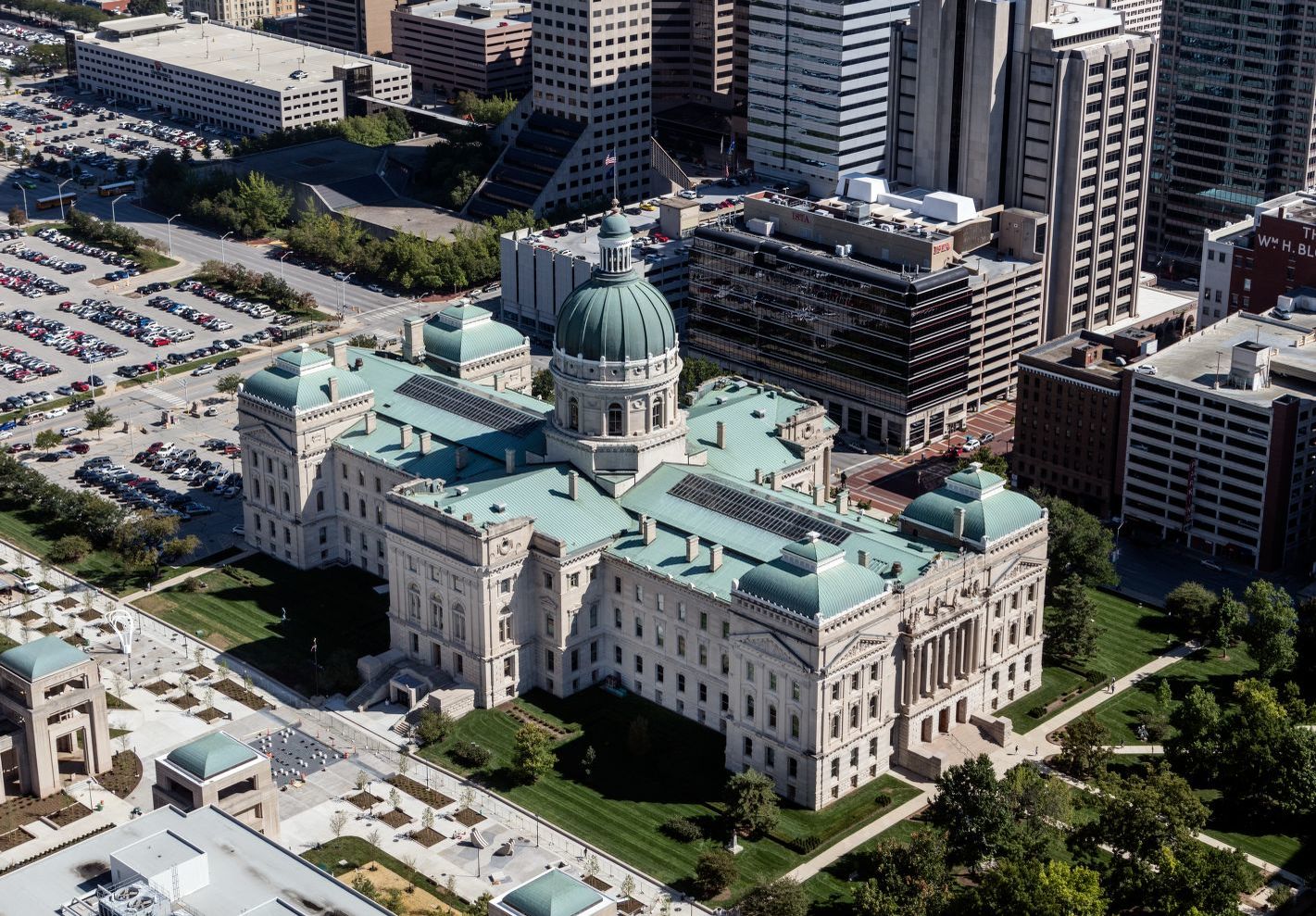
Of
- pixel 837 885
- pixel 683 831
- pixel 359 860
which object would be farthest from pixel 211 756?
pixel 837 885

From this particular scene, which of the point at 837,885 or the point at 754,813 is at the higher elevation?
the point at 754,813

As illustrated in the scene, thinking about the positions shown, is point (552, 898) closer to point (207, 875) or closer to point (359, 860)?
point (207, 875)

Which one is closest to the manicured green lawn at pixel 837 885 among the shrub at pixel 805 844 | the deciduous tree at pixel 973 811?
the shrub at pixel 805 844

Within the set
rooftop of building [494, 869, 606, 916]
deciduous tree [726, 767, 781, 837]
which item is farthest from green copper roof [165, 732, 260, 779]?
deciduous tree [726, 767, 781, 837]

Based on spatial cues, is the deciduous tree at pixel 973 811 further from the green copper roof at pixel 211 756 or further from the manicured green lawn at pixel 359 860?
the green copper roof at pixel 211 756

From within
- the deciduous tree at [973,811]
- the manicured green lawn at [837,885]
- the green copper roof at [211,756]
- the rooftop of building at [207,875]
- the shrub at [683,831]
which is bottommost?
the manicured green lawn at [837,885]

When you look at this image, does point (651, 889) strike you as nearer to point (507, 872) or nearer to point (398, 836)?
point (507, 872)

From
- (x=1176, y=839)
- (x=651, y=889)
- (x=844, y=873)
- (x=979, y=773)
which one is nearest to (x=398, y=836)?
(x=651, y=889)
